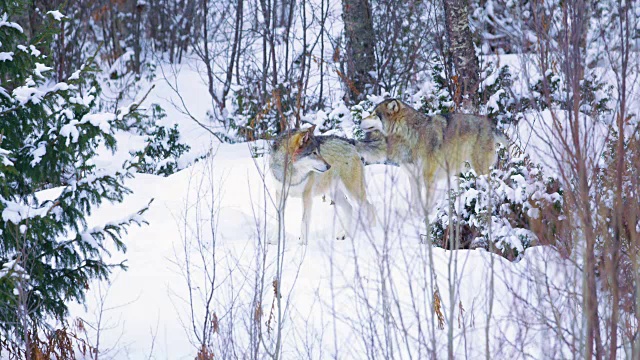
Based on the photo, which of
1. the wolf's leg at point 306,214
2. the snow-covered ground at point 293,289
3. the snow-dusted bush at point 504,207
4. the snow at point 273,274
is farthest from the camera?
the wolf's leg at point 306,214

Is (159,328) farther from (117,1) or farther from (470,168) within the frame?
(117,1)

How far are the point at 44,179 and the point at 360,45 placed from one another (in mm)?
7635

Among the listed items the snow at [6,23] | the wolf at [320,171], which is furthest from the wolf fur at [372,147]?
the snow at [6,23]

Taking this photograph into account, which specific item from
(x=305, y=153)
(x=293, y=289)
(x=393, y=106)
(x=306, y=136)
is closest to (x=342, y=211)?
(x=305, y=153)

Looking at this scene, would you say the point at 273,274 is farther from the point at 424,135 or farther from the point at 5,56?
the point at 424,135

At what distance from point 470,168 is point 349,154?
1255 mm

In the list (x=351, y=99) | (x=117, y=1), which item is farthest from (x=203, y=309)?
(x=117, y=1)

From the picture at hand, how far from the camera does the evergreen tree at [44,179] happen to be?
18.9 feet

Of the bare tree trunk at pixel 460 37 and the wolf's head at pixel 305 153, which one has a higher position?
the bare tree trunk at pixel 460 37

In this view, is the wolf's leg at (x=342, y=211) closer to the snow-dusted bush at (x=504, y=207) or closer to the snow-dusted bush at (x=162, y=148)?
the snow-dusted bush at (x=504, y=207)

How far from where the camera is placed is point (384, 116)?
9.34 m

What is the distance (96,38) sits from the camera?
21.9m

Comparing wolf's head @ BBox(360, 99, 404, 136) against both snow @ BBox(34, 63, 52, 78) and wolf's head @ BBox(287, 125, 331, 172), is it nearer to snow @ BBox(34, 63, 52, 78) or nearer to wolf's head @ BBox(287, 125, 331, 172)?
wolf's head @ BBox(287, 125, 331, 172)

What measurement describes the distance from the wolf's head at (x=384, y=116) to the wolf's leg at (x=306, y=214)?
1.38m
